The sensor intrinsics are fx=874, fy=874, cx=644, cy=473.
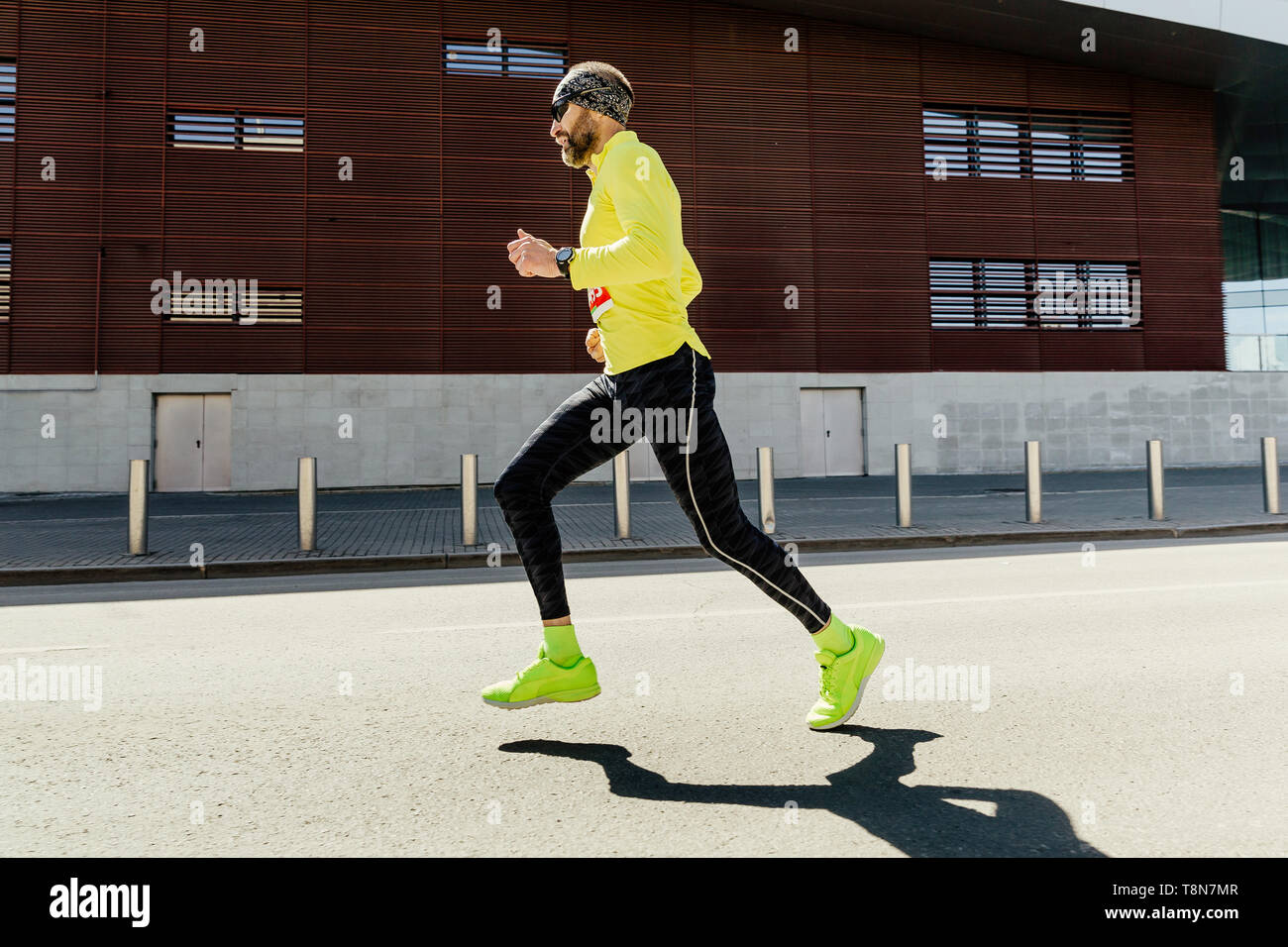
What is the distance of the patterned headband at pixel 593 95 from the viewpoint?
2932mm

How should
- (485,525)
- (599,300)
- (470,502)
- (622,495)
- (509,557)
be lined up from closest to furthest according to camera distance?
(599,300) < (509,557) < (470,502) < (622,495) < (485,525)

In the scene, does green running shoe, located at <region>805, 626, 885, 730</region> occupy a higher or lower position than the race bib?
lower

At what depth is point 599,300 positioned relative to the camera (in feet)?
9.88

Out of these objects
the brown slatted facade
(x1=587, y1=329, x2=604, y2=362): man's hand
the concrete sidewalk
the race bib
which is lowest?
the concrete sidewalk

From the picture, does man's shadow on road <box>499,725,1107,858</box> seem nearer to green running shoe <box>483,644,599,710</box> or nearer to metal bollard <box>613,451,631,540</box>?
green running shoe <box>483,644,599,710</box>

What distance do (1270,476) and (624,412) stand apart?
11.1 m

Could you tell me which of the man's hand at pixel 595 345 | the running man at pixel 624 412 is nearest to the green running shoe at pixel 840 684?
the running man at pixel 624 412

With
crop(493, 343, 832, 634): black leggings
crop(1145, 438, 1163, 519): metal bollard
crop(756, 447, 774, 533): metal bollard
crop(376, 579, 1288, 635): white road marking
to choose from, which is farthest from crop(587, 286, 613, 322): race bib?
crop(1145, 438, 1163, 519): metal bollard

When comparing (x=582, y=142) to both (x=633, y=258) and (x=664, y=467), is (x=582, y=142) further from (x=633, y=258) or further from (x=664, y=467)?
(x=664, y=467)

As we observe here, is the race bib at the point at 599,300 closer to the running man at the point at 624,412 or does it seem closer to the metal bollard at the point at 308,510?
the running man at the point at 624,412

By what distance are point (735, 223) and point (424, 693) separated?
702 inches

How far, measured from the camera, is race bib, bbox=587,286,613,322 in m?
2.96

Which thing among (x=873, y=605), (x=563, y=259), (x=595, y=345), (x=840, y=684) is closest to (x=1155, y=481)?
(x=873, y=605)
